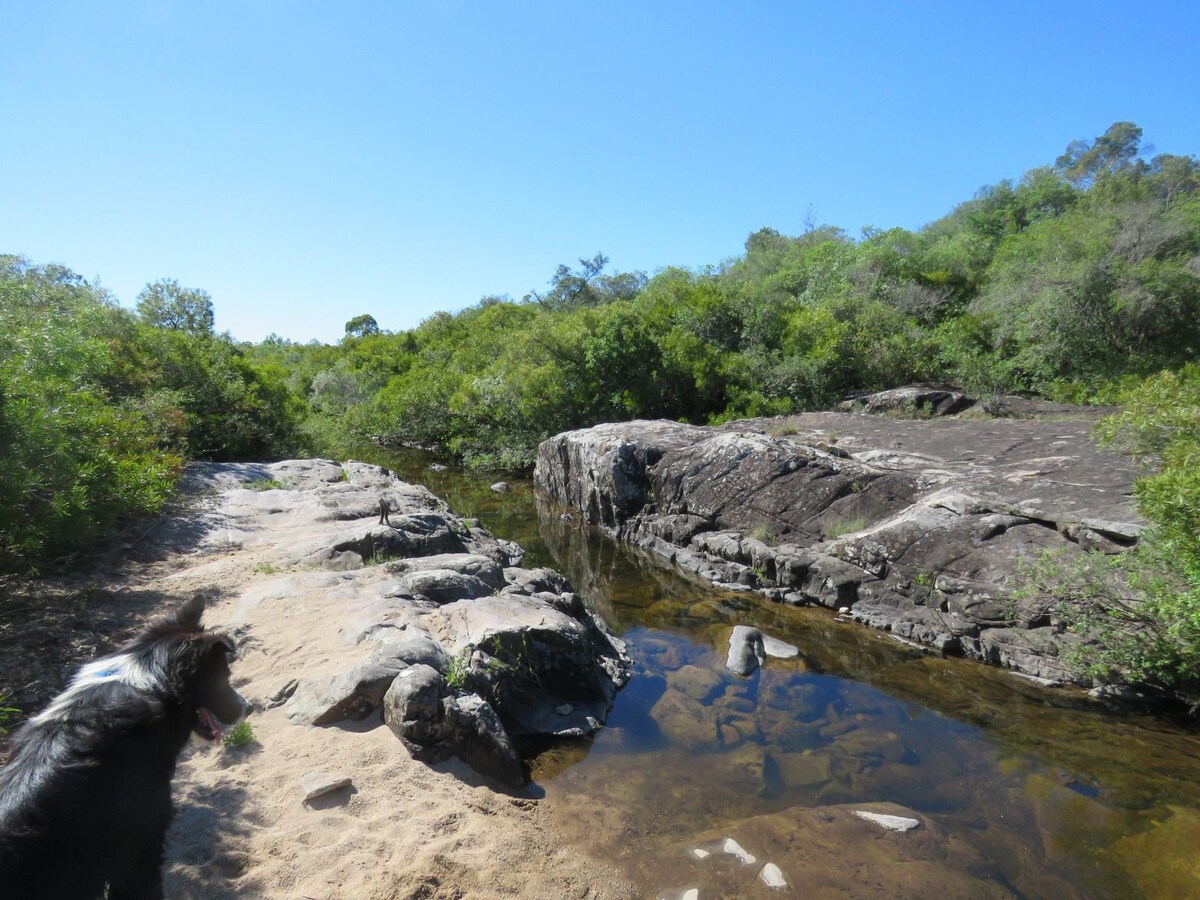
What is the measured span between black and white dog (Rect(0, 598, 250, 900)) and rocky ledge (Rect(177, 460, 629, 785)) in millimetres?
1873

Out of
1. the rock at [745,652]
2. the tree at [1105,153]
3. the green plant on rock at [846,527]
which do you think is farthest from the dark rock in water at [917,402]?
the tree at [1105,153]

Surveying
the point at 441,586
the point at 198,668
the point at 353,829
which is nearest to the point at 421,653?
the point at 353,829

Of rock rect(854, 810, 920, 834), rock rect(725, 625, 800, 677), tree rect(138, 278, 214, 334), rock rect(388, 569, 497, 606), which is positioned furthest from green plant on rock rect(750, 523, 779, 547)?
tree rect(138, 278, 214, 334)

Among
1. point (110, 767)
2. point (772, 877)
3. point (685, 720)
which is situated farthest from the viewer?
point (685, 720)

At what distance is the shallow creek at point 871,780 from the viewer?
4438 mm

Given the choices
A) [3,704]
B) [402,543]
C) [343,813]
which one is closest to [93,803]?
[343,813]

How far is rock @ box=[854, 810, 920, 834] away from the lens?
489 centimetres

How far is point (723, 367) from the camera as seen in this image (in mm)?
23656

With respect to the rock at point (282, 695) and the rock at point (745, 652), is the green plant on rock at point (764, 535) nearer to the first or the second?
the rock at point (745, 652)

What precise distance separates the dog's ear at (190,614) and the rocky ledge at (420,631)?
186 centimetres

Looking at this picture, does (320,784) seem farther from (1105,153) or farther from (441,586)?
(1105,153)

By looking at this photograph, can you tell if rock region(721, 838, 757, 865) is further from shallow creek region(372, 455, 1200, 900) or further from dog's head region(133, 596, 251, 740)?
dog's head region(133, 596, 251, 740)

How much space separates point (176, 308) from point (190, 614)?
98.0 ft

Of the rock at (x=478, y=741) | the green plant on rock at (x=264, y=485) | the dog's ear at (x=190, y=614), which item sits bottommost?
the rock at (x=478, y=741)
